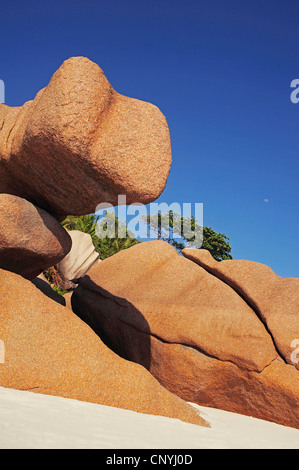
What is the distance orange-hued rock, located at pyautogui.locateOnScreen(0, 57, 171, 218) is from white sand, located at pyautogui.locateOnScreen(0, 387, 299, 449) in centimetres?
293

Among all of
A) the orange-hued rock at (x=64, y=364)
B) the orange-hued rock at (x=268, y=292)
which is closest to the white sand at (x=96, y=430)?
the orange-hued rock at (x=64, y=364)

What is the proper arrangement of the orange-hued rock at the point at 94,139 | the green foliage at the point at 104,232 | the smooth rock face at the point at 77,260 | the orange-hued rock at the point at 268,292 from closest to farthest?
the orange-hued rock at the point at 94,139 → the orange-hued rock at the point at 268,292 → the smooth rock face at the point at 77,260 → the green foliage at the point at 104,232

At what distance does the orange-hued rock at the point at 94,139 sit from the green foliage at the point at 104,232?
56.5ft

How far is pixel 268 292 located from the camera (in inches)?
344

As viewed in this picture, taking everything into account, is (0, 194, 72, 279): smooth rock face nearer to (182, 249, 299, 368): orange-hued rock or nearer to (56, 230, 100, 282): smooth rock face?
(182, 249, 299, 368): orange-hued rock

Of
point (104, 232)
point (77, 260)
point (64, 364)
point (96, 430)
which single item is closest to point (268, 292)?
point (64, 364)

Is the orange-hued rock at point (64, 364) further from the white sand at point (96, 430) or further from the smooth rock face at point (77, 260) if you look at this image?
the smooth rock face at point (77, 260)

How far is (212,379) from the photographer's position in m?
8.02

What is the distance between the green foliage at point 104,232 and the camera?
2536 cm

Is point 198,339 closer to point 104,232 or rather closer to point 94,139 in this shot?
point 94,139

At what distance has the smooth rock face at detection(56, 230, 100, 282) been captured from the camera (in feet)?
62.4

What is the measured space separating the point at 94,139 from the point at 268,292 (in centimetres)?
468

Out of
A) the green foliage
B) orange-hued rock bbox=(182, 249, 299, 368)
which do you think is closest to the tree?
the green foliage

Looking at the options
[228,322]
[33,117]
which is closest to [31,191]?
[33,117]
